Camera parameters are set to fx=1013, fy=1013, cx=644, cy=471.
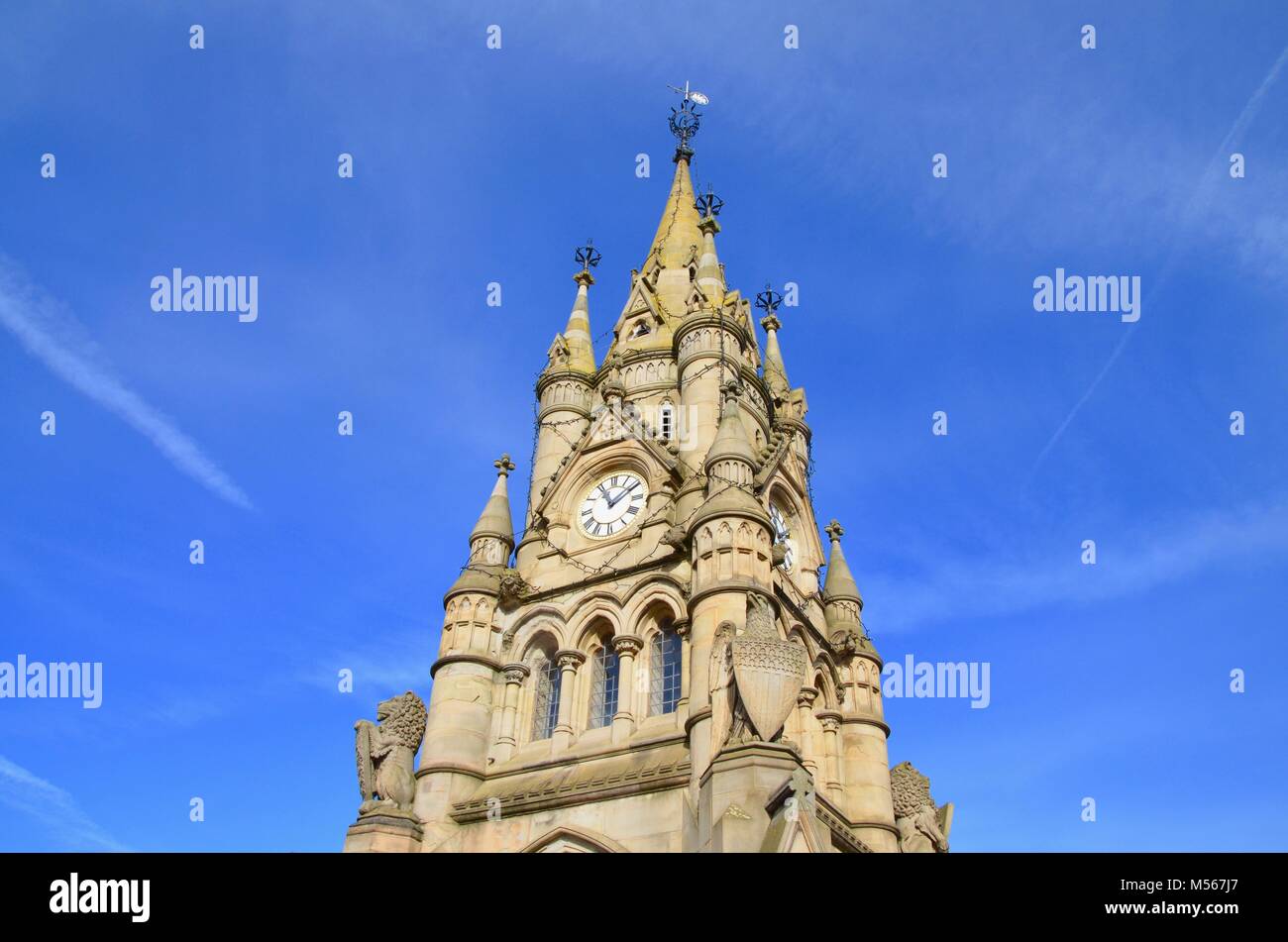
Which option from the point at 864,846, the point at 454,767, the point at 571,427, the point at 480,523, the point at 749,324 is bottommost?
the point at 864,846

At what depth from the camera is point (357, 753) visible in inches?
1016

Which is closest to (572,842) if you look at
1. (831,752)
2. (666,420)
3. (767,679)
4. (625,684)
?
(625,684)

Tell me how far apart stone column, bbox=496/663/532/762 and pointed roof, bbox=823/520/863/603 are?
34.5ft

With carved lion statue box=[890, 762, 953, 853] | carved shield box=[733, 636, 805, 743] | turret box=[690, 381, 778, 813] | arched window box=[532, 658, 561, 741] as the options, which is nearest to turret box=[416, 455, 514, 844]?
arched window box=[532, 658, 561, 741]

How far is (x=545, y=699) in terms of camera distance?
1094 inches

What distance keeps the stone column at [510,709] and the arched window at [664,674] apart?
387 centimetres

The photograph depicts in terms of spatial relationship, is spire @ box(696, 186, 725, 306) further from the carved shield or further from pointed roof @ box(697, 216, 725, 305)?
the carved shield

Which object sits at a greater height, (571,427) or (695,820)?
(571,427)
